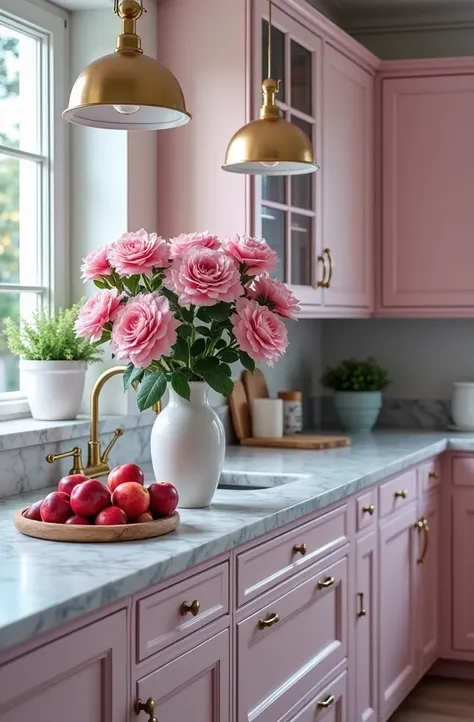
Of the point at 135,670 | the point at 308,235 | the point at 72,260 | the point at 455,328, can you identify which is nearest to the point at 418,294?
the point at 455,328

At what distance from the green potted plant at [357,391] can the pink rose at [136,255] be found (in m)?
2.15

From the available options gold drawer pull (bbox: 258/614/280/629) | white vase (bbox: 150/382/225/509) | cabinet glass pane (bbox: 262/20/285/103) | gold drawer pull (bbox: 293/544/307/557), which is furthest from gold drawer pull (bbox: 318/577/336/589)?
cabinet glass pane (bbox: 262/20/285/103)

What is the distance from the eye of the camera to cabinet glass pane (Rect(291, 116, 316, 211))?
359 cm

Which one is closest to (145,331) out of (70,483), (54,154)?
(70,483)

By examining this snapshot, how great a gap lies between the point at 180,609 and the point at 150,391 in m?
0.53

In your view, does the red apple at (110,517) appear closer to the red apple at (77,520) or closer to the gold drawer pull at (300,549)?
the red apple at (77,520)

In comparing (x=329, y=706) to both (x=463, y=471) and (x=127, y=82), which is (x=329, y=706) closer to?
(x=463, y=471)

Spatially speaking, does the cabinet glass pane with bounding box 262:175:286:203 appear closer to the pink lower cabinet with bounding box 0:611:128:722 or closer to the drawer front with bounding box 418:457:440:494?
the drawer front with bounding box 418:457:440:494

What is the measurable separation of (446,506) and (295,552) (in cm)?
159

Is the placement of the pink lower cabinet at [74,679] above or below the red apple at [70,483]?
below

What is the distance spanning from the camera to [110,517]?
2.08 metres

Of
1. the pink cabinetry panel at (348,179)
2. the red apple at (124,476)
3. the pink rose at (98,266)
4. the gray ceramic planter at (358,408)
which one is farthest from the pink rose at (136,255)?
the gray ceramic planter at (358,408)

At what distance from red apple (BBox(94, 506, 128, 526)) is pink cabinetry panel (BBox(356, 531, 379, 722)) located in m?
1.15

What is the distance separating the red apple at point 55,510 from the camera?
6.86 feet
